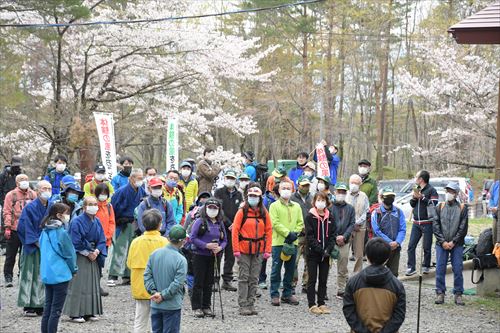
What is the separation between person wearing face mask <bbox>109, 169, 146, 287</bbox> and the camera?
1204 cm

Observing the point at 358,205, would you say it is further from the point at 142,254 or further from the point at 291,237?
the point at 142,254

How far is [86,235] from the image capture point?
9.55 metres

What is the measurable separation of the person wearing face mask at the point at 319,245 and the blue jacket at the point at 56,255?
3.71 m

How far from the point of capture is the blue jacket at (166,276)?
717 centimetres

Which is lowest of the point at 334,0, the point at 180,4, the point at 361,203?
the point at 361,203

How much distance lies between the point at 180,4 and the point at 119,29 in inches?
155

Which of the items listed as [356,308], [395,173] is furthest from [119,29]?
[395,173]

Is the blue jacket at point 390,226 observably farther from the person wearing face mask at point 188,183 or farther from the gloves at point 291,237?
the person wearing face mask at point 188,183

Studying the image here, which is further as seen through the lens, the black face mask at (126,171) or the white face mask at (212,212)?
the black face mask at (126,171)

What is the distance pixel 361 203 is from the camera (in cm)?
1230

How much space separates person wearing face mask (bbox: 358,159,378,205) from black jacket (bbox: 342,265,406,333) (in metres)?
7.30

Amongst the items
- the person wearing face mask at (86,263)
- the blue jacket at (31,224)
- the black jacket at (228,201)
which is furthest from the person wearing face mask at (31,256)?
the black jacket at (228,201)

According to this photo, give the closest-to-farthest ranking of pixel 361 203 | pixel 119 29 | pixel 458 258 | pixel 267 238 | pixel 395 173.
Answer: pixel 267 238
pixel 458 258
pixel 361 203
pixel 119 29
pixel 395 173

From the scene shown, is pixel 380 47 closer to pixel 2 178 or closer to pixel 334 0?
pixel 334 0
